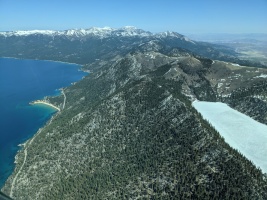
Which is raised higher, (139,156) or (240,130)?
(240,130)

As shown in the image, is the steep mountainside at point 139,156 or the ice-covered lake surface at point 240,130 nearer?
the steep mountainside at point 139,156

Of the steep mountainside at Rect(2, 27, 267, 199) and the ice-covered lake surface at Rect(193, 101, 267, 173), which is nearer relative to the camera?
the steep mountainside at Rect(2, 27, 267, 199)

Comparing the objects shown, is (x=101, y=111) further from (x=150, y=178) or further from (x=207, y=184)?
(x=207, y=184)

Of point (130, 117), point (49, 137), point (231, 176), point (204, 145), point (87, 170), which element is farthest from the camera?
point (49, 137)

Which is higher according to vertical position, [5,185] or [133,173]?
[133,173]

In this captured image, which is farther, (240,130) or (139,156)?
(240,130)

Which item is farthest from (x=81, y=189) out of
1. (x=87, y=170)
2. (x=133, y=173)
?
(x=133, y=173)

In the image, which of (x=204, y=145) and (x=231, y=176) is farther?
(x=204, y=145)

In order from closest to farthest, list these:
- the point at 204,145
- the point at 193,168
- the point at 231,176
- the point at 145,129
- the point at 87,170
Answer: the point at 231,176, the point at 193,168, the point at 204,145, the point at 87,170, the point at 145,129
